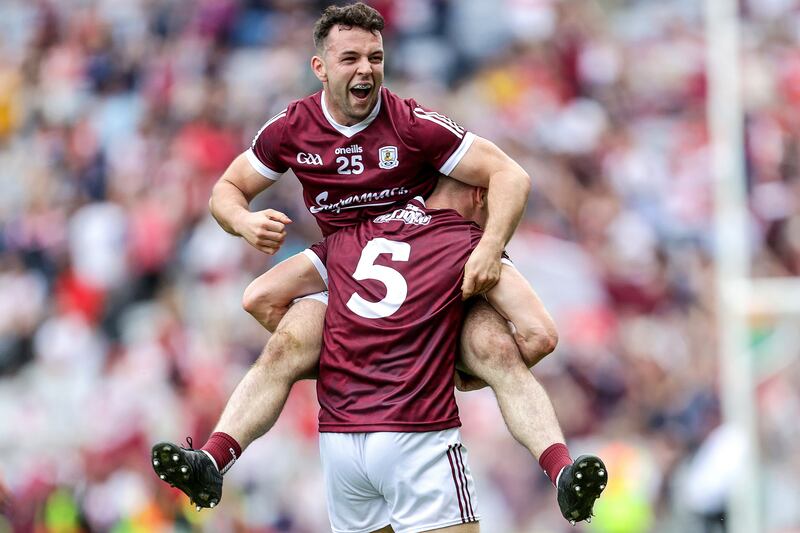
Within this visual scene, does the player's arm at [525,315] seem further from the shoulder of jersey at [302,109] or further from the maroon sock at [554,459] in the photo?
the shoulder of jersey at [302,109]

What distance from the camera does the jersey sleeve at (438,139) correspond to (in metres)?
5.33

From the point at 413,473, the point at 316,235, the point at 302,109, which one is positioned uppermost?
the point at 302,109

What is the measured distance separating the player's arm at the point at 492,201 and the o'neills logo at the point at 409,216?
19 centimetres

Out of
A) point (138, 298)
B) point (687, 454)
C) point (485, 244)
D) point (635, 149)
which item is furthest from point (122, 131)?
point (485, 244)

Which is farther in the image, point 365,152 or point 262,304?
point 262,304

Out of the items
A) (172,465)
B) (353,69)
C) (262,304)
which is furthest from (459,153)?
(172,465)

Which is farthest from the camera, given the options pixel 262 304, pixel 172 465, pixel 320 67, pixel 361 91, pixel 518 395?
pixel 262 304

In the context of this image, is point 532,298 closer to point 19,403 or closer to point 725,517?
point 725,517

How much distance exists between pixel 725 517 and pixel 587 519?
468 centimetres

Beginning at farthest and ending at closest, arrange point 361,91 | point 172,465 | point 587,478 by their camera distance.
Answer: point 361,91, point 172,465, point 587,478

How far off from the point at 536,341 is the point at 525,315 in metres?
0.11

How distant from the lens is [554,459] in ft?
16.4

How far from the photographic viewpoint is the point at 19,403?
11.7m

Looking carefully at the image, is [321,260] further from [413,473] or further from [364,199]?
[413,473]
